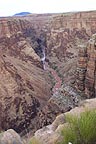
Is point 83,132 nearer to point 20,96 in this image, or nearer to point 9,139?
point 9,139

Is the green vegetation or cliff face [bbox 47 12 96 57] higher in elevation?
the green vegetation

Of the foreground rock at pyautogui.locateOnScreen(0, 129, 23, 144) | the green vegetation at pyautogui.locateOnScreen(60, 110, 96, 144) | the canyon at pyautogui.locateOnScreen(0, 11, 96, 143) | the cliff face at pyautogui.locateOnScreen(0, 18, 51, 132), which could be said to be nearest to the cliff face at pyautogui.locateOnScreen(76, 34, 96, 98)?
the canyon at pyautogui.locateOnScreen(0, 11, 96, 143)

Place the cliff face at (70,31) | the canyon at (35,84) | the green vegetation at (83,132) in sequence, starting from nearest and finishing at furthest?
the green vegetation at (83,132) < the canyon at (35,84) < the cliff face at (70,31)

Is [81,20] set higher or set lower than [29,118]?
higher

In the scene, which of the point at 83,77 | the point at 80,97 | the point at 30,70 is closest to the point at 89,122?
the point at 80,97

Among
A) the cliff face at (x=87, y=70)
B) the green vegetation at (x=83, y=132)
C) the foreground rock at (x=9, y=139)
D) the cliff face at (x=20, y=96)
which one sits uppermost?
the green vegetation at (x=83, y=132)

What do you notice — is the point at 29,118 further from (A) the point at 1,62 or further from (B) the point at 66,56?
(B) the point at 66,56

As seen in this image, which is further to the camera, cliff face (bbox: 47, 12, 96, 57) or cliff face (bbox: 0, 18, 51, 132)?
cliff face (bbox: 47, 12, 96, 57)

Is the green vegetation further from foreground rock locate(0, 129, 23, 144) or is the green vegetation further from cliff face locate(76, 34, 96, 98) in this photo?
cliff face locate(76, 34, 96, 98)

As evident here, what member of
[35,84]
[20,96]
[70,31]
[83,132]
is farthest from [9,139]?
[70,31]

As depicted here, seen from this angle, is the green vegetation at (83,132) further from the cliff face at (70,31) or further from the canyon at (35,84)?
the cliff face at (70,31)

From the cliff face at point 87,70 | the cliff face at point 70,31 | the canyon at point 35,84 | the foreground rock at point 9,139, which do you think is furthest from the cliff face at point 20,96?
the cliff face at point 70,31
